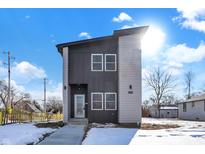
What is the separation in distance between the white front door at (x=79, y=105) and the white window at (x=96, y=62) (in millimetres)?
1828

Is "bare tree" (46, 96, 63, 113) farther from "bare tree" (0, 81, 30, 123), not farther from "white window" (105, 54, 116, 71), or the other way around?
"white window" (105, 54, 116, 71)

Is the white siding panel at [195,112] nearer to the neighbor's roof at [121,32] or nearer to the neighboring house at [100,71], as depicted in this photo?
the neighboring house at [100,71]

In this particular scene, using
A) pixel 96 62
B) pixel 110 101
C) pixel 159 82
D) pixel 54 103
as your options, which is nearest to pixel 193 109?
pixel 159 82

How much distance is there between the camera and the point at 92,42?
16.8m

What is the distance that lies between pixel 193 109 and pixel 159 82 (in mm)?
8279

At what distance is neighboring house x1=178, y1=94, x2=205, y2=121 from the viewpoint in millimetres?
27623

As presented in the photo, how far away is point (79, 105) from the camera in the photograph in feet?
57.6

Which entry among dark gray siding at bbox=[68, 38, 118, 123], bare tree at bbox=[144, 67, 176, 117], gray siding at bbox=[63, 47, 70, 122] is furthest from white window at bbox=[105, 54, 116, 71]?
bare tree at bbox=[144, 67, 176, 117]

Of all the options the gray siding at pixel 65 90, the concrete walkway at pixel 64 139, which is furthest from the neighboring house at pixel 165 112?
the concrete walkway at pixel 64 139
